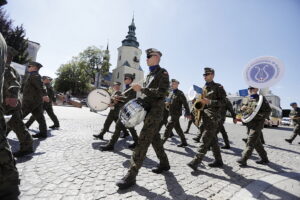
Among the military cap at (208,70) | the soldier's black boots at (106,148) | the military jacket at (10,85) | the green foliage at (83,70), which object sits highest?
the green foliage at (83,70)

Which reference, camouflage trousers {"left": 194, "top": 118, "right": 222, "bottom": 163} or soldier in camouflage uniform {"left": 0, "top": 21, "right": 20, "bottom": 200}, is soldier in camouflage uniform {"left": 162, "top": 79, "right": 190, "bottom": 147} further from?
soldier in camouflage uniform {"left": 0, "top": 21, "right": 20, "bottom": 200}

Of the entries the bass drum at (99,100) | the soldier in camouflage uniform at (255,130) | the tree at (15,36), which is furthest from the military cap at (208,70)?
the tree at (15,36)

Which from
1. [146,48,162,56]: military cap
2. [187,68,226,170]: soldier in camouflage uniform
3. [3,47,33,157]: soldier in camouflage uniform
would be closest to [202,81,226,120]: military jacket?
[187,68,226,170]: soldier in camouflage uniform

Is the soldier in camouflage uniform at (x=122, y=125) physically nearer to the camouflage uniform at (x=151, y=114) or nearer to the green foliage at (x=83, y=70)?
the camouflage uniform at (x=151, y=114)

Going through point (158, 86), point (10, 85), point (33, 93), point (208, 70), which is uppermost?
point (208, 70)

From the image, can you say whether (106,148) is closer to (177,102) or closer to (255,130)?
(177,102)

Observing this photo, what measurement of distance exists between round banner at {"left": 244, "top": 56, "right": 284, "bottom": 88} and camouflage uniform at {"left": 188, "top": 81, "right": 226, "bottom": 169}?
162cm

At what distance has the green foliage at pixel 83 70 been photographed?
5231 cm

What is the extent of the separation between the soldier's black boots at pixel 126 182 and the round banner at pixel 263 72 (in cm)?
416

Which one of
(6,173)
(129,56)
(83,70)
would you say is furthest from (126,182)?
(129,56)

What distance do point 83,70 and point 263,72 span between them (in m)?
51.6

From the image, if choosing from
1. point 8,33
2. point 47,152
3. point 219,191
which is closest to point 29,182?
point 47,152

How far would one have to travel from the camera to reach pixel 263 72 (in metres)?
5.41

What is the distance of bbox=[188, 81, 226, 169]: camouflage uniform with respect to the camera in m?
4.04
